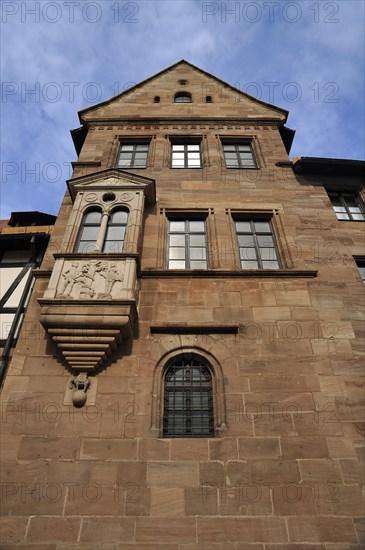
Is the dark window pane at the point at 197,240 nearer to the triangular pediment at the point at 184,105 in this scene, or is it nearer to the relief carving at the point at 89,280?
the relief carving at the point at 89,280

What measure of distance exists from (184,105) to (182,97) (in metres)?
1.15

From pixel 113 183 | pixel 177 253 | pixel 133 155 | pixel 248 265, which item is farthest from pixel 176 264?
pixel 133 155

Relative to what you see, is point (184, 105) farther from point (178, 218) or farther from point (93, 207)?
point (93, 207)

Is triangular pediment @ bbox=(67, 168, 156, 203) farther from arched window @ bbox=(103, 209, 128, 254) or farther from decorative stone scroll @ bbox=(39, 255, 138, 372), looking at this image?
decorative stone scroll @ bbox=(39, 255, 138, 372)

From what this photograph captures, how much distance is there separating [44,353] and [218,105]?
37.8 ft

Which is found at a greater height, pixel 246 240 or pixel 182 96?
pixel 182 96

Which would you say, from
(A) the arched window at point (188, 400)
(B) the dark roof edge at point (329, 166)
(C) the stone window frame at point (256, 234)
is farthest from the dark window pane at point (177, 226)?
(B) the dark roof edge at point (329, 166)

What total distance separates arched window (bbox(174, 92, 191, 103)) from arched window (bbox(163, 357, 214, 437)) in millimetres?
11662

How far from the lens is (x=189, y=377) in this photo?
709 cm

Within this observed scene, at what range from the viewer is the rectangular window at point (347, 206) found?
36.4 feet

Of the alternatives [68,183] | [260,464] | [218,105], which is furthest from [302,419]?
[218,105]

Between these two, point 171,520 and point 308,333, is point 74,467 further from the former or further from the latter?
point 308,333

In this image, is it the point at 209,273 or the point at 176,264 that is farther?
the point at 176,264

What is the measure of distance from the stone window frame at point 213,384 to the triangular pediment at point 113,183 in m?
4.49
